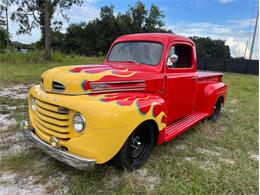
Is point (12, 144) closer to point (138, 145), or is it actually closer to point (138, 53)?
point (138, 145)

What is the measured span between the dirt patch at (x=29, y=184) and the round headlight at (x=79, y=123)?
0.74m

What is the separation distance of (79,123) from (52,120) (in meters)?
0.44

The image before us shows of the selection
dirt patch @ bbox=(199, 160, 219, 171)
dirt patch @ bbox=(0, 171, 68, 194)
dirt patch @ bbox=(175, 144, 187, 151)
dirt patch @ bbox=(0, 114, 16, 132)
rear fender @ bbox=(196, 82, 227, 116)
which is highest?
rear fender @ bbox=(196, 82, 227, 116)

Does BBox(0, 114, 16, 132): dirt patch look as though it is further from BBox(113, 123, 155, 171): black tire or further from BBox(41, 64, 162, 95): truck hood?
BBox(113, 123, 155, 171): black tire

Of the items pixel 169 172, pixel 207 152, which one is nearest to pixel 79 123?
pixel 169 172

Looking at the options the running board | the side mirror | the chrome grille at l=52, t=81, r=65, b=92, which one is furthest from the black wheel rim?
the side mirror

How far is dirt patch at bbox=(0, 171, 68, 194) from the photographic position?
252cm

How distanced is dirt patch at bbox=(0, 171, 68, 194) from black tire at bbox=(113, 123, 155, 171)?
699mm

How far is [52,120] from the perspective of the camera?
2662mm

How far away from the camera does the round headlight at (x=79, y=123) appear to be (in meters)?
2.40

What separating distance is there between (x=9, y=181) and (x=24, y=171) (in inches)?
8.9

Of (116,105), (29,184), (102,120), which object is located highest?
(116,105)

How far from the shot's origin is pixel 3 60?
54.5 ft

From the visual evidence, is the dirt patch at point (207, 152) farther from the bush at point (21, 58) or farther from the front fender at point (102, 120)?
the bush at point (21, 58)
